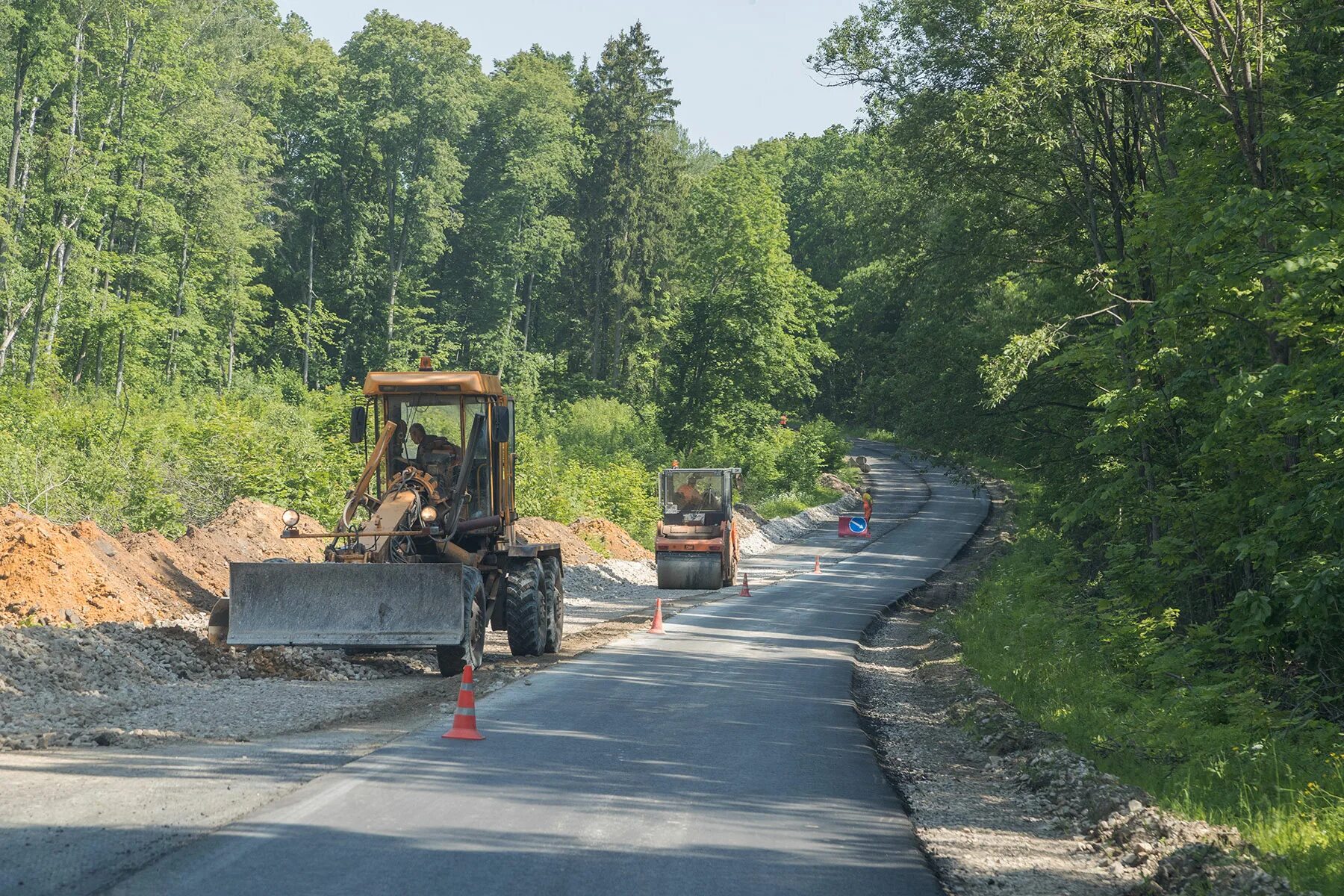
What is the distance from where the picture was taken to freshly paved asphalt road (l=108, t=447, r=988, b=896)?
661cm

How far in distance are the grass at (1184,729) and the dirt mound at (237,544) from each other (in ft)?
33.7

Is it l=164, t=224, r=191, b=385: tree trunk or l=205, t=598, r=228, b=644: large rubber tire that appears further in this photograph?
l=164, t=224, r=191, b=385: tree trunk

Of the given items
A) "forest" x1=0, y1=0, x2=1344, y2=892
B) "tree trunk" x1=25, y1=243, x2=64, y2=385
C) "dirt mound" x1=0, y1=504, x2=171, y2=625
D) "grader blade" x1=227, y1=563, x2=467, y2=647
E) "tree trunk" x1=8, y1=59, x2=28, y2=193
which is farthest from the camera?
"tree trunk" x1=25, y1=243, x2=64, y2=385

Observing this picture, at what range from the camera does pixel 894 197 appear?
103 feet

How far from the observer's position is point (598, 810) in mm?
8273

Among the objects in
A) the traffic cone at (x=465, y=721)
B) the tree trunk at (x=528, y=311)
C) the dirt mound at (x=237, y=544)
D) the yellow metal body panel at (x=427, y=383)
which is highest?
the tree trunk at (x=528, y=311)

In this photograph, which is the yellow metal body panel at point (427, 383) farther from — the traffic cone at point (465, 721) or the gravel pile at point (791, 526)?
the gravel pile at point (791, 526)

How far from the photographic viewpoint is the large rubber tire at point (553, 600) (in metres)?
17.3

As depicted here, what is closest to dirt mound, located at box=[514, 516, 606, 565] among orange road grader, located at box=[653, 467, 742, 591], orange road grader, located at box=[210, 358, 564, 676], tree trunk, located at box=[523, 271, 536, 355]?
orange road grader, located at box=[653, 467, 742, 591]

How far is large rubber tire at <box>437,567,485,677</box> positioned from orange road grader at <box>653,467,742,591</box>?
54.5ft

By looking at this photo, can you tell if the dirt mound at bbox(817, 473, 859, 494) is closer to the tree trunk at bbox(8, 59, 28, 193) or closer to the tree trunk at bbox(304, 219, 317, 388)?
the tree trunk at bbox(304, 219, 317, 388)

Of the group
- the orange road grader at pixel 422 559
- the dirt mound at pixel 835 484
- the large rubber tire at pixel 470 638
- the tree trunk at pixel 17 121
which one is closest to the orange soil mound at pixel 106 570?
the orange road grader at pixel 422 559

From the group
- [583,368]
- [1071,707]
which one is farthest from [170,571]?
[583,368]

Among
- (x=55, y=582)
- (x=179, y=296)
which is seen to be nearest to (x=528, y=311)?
(x=179, y=296)
